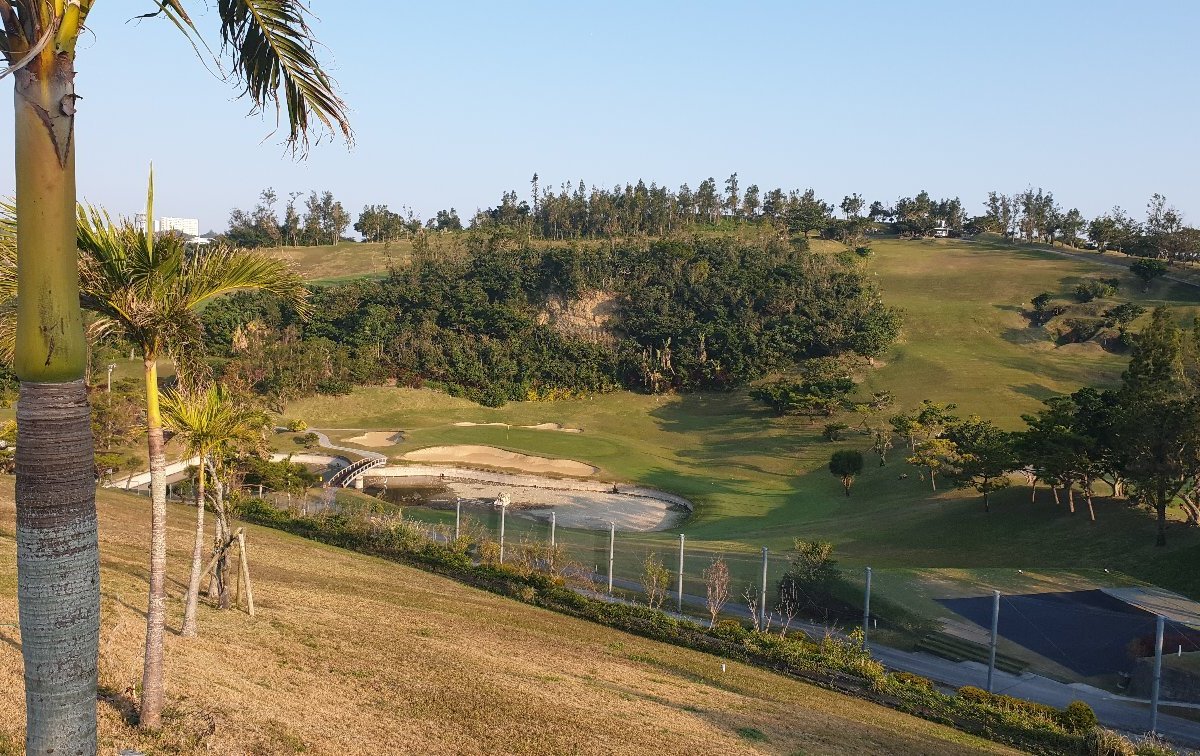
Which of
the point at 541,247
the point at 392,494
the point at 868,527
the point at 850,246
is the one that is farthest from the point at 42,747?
the point at 850,246

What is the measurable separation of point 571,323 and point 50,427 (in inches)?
3594

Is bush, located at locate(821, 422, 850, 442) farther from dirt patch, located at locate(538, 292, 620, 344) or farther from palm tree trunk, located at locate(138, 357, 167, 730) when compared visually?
palm tree trunk, located at locate(138, 357, 167, 730)

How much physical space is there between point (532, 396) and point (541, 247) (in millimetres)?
29725

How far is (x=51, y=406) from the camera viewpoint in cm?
493

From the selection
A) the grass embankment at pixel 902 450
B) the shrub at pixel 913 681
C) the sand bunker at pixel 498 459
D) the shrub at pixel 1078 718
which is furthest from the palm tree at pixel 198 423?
the sand bunker at pixel 498 459

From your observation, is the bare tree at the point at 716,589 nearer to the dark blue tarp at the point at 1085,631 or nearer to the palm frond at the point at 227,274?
the dark blue tarp at the point at 1085,631

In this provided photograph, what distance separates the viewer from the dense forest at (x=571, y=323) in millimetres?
82625

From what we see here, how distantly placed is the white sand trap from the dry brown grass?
38.5 metres

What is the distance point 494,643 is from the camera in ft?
51.1

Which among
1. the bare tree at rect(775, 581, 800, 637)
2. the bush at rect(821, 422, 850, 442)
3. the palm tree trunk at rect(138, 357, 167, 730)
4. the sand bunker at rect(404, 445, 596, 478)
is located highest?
the palm tree trunk at rect(138, 357, 167, 730)

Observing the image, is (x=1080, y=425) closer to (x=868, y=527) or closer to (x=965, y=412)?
(x=868, y=527)

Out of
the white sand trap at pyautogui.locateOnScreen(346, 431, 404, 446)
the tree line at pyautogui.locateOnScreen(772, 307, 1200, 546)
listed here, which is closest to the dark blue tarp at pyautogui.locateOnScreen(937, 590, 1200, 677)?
the tree line at pyautogui.locateOnScreen(772, 307, 1200, 546)

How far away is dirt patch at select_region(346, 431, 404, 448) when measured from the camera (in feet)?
192

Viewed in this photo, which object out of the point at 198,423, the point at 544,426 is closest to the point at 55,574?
the point at 198,423
